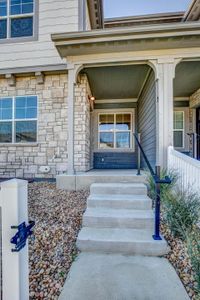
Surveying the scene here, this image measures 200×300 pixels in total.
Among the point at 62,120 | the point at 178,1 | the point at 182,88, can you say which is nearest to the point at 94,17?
the point at 182,88

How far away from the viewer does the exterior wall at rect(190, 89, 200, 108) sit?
6.86 m

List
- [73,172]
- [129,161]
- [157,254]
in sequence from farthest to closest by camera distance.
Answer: [129,161]
[73,172]
[157,254]

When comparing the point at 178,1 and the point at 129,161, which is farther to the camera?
the point at 178,1

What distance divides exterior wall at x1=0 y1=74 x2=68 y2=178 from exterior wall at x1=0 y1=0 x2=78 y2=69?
0.48m

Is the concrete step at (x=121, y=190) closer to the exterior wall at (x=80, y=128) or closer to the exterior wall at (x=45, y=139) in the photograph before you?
the exterior wall at (x=80, y=128)

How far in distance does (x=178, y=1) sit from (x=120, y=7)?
370cm

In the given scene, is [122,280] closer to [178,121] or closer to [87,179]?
[87,179]

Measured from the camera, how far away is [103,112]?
8.05 meters

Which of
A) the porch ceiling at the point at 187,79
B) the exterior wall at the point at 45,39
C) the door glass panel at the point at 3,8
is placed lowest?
the porch ceiling at the point at 187,79

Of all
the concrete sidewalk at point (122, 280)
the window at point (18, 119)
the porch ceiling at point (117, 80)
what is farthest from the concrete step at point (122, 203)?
the porch ceiling at point (117, 80)

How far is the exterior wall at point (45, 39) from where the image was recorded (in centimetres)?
590

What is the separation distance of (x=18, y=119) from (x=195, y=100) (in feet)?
18.5

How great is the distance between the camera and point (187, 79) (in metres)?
6.16

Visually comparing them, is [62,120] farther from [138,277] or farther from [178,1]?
[178,1]
